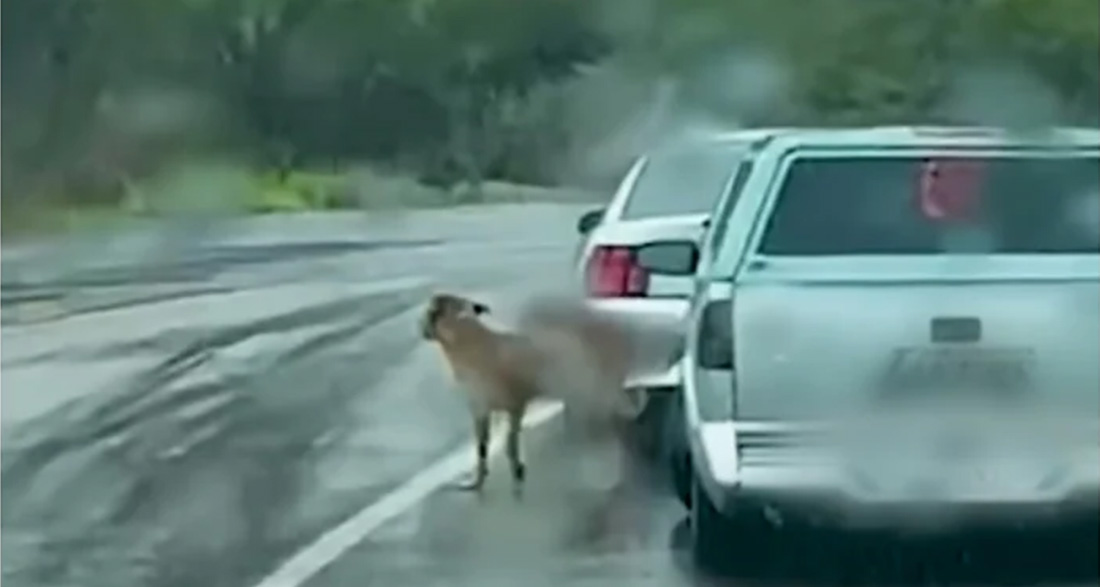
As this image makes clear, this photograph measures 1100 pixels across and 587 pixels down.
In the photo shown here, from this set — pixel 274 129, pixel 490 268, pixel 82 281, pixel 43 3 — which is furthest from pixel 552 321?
pixel 82 281

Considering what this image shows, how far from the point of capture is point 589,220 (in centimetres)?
982

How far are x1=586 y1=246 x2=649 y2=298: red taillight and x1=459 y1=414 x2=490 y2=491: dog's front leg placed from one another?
123cm

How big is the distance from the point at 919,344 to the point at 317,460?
362 cm

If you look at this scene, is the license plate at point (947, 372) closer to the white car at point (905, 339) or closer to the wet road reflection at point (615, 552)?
the white car at point (905, 339)

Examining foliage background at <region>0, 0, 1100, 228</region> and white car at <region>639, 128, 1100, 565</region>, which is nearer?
white car at <region>639, 128, 1100, 565</region>

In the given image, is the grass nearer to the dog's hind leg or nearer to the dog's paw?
the dog's hind leg

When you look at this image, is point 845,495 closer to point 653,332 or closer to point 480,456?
point 653,332

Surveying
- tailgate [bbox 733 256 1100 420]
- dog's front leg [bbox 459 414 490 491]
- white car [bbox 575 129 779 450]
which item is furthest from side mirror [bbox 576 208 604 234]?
dog's front leg [bbox 459 414 490 491]

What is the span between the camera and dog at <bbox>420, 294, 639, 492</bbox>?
32.7ft

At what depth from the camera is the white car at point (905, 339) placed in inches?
334

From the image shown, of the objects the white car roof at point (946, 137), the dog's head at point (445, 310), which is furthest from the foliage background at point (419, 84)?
the dog's head at point (445, 310)

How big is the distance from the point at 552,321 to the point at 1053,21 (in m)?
1.82

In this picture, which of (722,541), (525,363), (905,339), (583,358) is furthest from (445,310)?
(905,339)

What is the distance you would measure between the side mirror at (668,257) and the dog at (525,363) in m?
0.20
